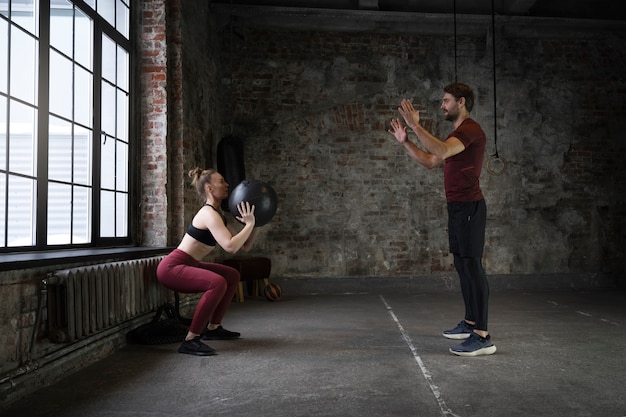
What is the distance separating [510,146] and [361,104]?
2.34 m

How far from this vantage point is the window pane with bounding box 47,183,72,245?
12.7 feet

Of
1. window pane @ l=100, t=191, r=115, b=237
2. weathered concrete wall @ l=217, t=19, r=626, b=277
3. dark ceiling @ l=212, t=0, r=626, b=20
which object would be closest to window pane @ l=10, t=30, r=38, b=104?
window pane @ l=100, t=191, r=115, b=237

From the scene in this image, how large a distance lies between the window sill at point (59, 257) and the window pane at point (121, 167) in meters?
0.73

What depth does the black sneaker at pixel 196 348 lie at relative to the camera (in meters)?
3.77

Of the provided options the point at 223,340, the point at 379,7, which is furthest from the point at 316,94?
the point at 223,340

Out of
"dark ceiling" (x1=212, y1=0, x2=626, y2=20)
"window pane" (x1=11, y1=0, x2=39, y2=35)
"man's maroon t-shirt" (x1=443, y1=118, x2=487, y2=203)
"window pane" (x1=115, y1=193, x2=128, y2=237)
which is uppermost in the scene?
"dark ceiling" (x1=212, y1=0, x2=626, y2=20)

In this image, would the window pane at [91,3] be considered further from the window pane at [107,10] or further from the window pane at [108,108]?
the window pane at [108,108]

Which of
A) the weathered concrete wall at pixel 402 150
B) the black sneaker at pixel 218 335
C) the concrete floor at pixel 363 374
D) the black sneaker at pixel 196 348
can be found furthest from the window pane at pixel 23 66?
the weathered concrete wall at pixel 402 150

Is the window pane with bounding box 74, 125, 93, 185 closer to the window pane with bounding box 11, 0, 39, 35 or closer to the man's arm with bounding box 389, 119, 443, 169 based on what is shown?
the window pane with bounding box 11, 0, 39, 35

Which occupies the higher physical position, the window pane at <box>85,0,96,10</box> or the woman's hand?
the window pane at <box>85,0,96,10</box>

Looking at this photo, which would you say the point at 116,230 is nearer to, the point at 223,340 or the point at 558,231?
the point at 223,340

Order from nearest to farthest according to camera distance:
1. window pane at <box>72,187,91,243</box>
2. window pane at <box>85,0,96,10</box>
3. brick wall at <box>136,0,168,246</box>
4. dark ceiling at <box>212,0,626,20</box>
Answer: window pane at <box>72,187,91,243</box> → window pane at <box>85,0,96,10</box> → brick wall at <box>136,0,168,246</box> → dark ceiling at <box>212,0,626,20</box>

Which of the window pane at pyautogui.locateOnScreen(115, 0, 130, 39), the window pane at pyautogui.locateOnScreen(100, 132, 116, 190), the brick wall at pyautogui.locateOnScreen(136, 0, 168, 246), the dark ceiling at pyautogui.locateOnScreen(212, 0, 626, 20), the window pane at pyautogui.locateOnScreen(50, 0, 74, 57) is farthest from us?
the dark ceiling at pyautogui.locateOnScreen(212, 0, 626, 20)

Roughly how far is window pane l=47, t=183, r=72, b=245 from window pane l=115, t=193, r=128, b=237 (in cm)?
92
